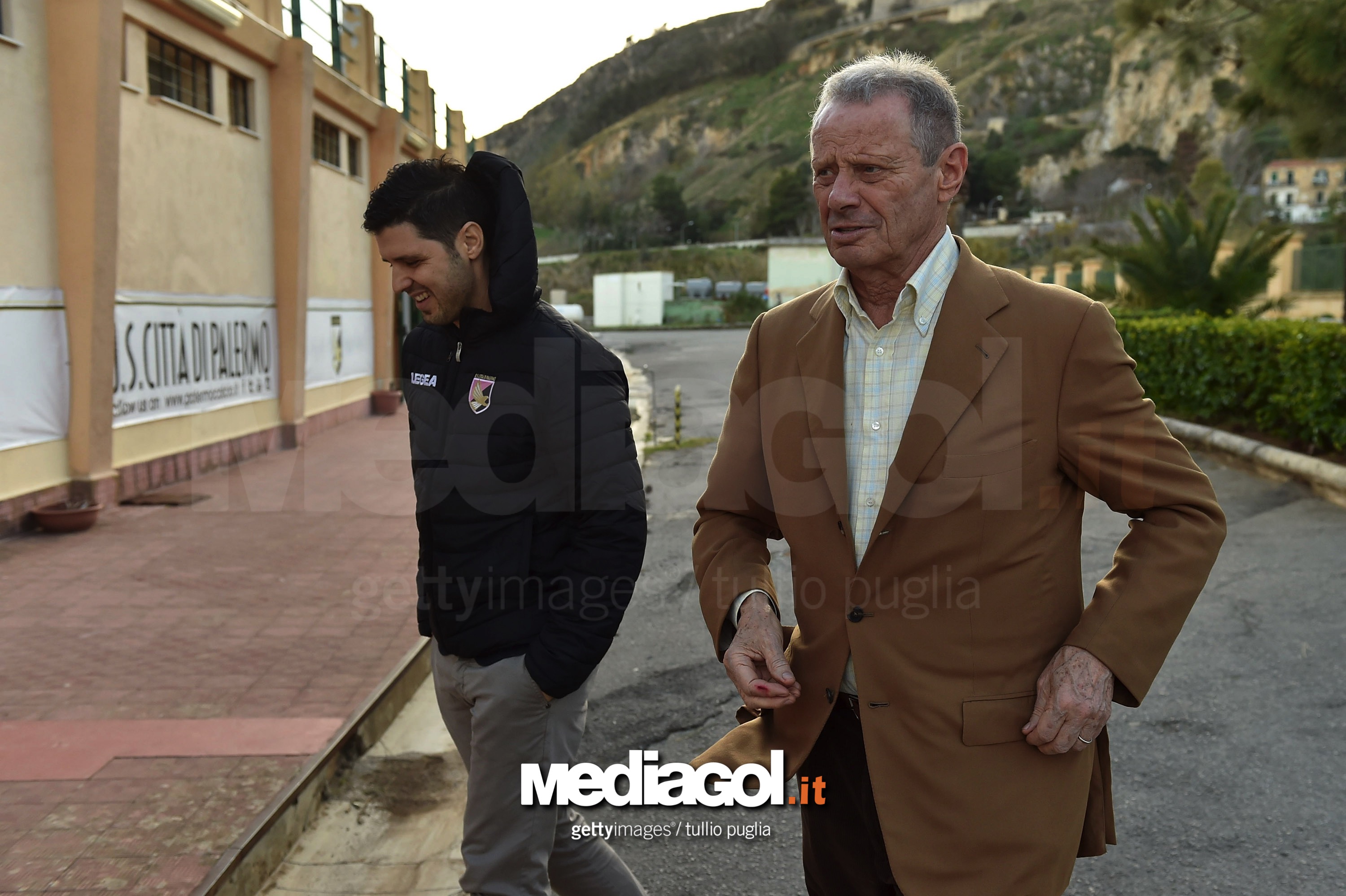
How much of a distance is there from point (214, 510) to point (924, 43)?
152333 mm

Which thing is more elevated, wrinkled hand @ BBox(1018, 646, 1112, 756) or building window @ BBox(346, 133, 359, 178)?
building window @ BBox(346, 133, 359, 178)

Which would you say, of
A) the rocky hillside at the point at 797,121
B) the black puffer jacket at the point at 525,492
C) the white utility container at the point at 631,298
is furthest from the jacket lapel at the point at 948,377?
the rocky hillside at the point at 797,121

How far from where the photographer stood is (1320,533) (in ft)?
24.1

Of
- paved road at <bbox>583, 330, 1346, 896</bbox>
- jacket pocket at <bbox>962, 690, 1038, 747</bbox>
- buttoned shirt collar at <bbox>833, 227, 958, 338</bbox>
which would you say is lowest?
paved road at <bbox>583, 330, 1346, 896</bbox>

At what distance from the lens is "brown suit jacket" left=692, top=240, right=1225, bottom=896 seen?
1812mm

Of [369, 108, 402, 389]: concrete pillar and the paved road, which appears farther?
[369, 108, 402, 389]: concrete pillar

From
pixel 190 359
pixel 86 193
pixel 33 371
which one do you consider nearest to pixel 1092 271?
pixel 190 359

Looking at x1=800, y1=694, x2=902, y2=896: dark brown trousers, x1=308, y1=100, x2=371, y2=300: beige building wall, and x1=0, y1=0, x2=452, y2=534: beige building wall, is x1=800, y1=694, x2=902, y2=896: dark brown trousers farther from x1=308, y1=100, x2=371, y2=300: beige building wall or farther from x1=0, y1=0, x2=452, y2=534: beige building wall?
x1=308, y1=100, x2=371, y2=300: beige building wall

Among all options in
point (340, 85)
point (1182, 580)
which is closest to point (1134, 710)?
point (1182, 580)

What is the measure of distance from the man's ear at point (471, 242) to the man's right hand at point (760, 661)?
106cm

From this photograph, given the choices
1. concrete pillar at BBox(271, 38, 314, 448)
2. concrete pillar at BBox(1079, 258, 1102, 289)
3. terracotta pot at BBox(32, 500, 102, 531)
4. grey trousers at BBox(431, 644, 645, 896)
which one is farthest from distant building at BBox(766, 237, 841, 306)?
grey trousers at BBox(431, 644, 645, 896)

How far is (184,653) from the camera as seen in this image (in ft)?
18.3

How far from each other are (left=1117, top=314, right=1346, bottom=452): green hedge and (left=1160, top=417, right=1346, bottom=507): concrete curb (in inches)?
10.3

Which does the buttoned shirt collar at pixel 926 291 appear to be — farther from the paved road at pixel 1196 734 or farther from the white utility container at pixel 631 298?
the white utility container at pixel 631 298
